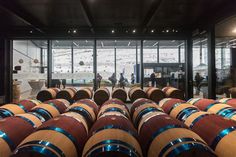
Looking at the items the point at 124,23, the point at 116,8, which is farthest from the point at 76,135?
the point at 124,23

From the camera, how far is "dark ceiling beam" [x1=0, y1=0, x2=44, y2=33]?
576cm

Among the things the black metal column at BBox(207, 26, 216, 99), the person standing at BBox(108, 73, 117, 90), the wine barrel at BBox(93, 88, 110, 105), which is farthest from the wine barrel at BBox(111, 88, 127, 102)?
the person standing at BBox(108, 73, 117, 90)

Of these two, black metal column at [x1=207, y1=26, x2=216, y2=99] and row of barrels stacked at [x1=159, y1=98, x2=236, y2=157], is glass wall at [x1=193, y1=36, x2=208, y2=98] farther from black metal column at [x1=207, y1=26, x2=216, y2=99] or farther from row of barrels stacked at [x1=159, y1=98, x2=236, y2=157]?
row of barrels stacked at [x1=159, y1=98, x2=236, y2=157]

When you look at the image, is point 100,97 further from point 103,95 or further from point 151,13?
point 151,13

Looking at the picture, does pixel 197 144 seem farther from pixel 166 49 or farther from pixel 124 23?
pixel 166 49

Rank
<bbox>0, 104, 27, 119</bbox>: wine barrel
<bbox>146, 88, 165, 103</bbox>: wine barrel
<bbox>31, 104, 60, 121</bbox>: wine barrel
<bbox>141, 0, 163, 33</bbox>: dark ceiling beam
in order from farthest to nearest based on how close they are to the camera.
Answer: <bbox>146, 88, 165, 103</bbox>: wine barrel → <bbox>141, 0, 163, 33</bbox>: dark ceiling beam → <bbox>0, 104, 27, 119</bbox>: wine barrel → <bbox>31, 104, 60, 121</bbox>: wine barrel

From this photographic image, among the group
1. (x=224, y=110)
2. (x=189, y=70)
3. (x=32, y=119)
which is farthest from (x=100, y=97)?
(x=189, y=70)

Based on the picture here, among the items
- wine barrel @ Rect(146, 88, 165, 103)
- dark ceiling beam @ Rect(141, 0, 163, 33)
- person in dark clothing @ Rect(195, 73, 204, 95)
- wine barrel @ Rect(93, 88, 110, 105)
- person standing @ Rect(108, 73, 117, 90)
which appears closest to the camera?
dark ceiling beam @ Rect(141, 0, 163, 33)

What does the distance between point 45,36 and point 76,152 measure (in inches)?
307

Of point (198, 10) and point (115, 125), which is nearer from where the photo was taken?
point (115, 125)

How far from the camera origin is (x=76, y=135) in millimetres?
2039

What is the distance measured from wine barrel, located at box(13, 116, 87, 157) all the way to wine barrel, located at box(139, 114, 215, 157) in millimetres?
593

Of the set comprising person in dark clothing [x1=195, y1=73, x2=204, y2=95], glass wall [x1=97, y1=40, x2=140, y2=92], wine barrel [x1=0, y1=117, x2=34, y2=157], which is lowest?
wine barrel [x1=0, y1=117, x2=34, y2=157]

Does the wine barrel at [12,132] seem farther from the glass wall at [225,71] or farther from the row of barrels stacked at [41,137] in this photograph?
the glass wall at [225,71]
